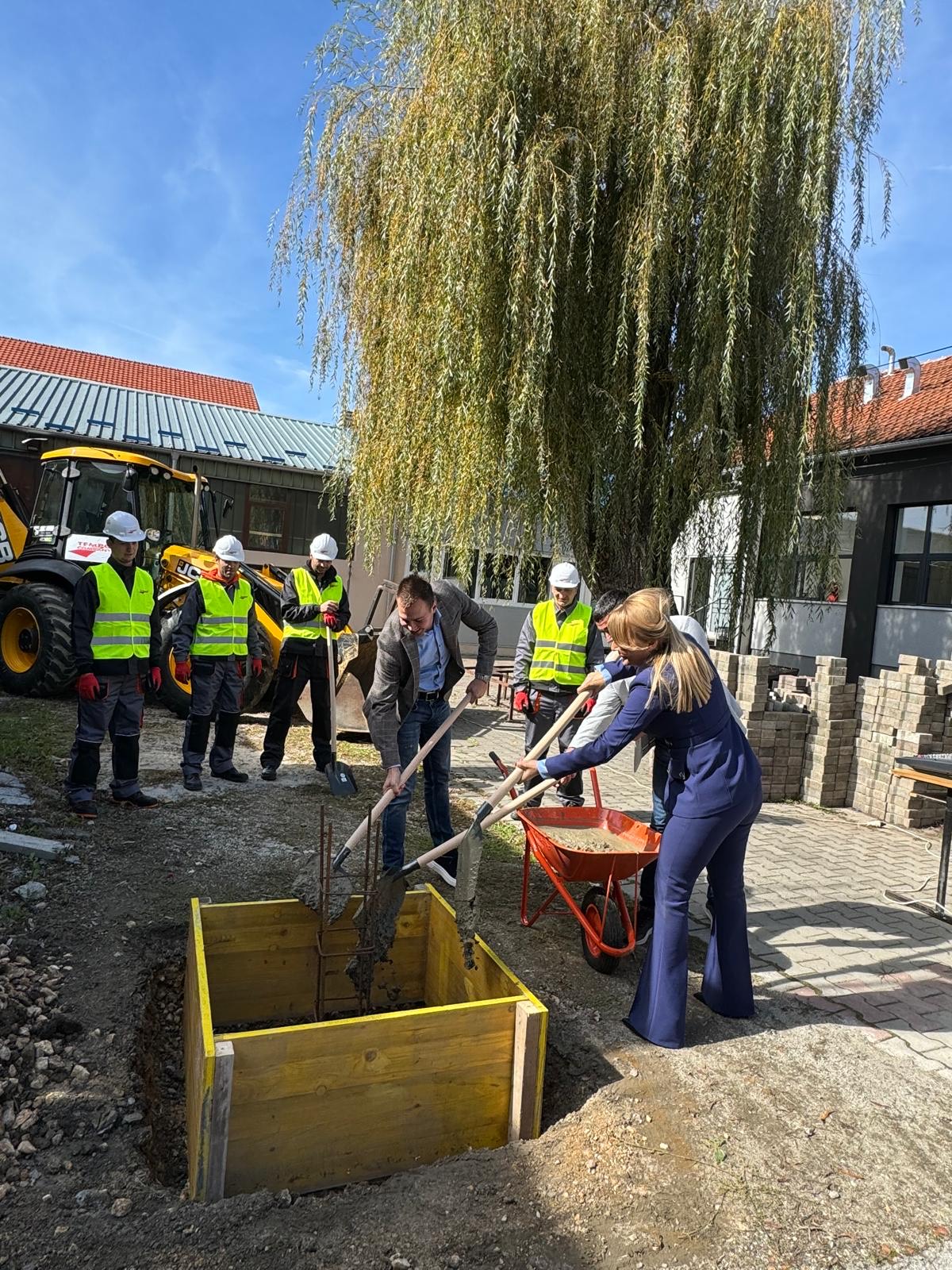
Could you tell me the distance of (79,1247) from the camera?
6.93ft

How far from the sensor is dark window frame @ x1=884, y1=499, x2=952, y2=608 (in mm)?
13406

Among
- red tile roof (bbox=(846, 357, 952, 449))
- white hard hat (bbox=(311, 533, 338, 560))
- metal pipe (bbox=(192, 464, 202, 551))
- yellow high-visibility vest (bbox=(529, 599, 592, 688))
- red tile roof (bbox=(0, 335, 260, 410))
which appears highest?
red tile roof (bbox=(0, 335, 260, 410))

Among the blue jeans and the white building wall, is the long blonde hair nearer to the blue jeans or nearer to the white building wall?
the blue jeans

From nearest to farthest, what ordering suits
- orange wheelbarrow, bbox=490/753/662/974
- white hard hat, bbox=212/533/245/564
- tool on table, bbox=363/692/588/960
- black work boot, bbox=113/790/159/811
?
tool on table, bbox=363/692/588/960
orange wheelbarrow, bbox=490/753/662/974
black work boot, bbox=113/790/159/811
white hard hat, bbox=212/533/245/564

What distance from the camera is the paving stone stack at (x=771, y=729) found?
7426 millimetres

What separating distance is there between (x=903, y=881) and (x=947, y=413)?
983 cm

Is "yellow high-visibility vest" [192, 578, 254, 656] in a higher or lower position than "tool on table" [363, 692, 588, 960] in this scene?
higher

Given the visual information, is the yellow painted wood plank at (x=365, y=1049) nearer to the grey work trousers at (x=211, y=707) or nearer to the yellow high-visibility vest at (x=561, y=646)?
the yellow high-visibility vest at (x=561, y=646)

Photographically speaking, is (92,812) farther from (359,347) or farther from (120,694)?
(359,347)

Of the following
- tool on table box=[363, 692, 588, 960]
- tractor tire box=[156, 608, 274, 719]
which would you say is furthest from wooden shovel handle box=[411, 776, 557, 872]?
tractor tire box=[156, 608, 274, 719]

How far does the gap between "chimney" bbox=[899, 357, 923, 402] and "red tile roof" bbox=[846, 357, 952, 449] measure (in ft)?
0.23

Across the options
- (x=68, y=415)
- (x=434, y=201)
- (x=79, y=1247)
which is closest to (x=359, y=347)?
(x=434, y=201)

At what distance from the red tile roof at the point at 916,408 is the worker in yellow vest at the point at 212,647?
8.42 m

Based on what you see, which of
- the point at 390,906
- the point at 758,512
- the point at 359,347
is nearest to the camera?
the point at 390,906
